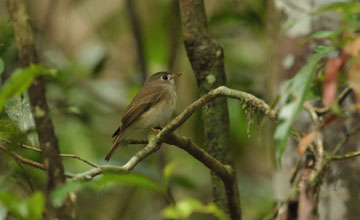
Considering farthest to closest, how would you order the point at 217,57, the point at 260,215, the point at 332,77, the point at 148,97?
the point at 260,215
the point at 148,97
the point at 217,57
the point at 332,77

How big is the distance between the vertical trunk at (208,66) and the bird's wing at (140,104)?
1161mm

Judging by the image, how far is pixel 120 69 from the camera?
305 inches

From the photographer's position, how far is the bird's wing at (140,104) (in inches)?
179

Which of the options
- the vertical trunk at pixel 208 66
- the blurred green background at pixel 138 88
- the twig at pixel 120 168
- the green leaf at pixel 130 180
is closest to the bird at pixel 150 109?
the blurred green background at pixel 138 88

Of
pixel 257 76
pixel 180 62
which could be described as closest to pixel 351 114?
pixel 257 76

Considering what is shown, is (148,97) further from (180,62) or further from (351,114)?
(180,62)

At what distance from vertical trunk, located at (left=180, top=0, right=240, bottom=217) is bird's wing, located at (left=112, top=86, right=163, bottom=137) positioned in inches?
45.7

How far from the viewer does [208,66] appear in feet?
10.9

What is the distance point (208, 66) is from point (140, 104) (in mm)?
1535

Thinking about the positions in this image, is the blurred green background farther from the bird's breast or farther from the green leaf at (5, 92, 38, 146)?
the green leaf at (5, 92, 38, 146)

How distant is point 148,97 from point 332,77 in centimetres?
303

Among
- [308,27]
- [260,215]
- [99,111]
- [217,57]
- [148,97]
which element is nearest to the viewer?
[217,57]

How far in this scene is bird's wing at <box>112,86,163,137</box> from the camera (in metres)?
4.55

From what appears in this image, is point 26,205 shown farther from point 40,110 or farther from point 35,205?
point 40,110
